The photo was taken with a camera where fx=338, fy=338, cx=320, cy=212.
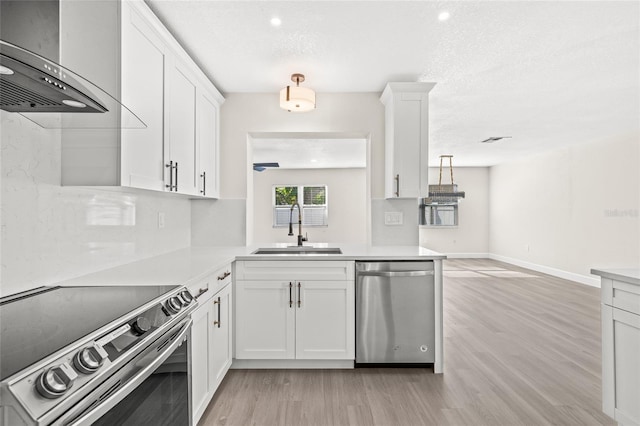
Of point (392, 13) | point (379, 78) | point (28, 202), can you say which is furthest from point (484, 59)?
point (28, 202)

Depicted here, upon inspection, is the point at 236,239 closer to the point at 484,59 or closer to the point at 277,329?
the point at 277,329

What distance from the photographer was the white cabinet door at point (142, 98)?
1691 mm

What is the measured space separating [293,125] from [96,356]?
2765 mm

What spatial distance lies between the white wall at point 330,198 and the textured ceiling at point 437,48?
5.23m

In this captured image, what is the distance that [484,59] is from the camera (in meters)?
2.66

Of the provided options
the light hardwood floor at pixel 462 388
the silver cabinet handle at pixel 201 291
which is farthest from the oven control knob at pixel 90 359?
the light hardwood floor at pixel 462 388

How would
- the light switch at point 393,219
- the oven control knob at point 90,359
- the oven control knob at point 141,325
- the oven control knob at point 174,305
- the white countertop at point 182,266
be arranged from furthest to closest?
the light switch at point 393,219 < the white countertop at point 182,266 < the oven control knob at point 174,305 < the oven control knob at point 141,325 < the oven control knob at point 90,359

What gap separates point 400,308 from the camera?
2594 mm

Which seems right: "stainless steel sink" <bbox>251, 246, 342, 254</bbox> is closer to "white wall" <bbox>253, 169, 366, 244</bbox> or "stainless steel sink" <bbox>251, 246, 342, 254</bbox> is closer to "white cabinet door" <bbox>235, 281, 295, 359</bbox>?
"white cabinet door" <bbox>235, 281, 295, 359</bbox>

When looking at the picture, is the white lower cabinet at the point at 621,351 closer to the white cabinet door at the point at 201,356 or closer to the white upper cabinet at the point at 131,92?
the white cabinet door at the point at 201,356

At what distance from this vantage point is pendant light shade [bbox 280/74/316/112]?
8.93ft

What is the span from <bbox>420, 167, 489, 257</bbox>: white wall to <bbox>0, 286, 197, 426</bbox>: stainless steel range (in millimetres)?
8478

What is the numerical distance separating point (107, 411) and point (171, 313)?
0.44 m

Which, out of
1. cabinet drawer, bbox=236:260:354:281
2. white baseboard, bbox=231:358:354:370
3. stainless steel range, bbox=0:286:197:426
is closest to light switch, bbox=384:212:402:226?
cabinet drawer, bbox=236:260:354:281
